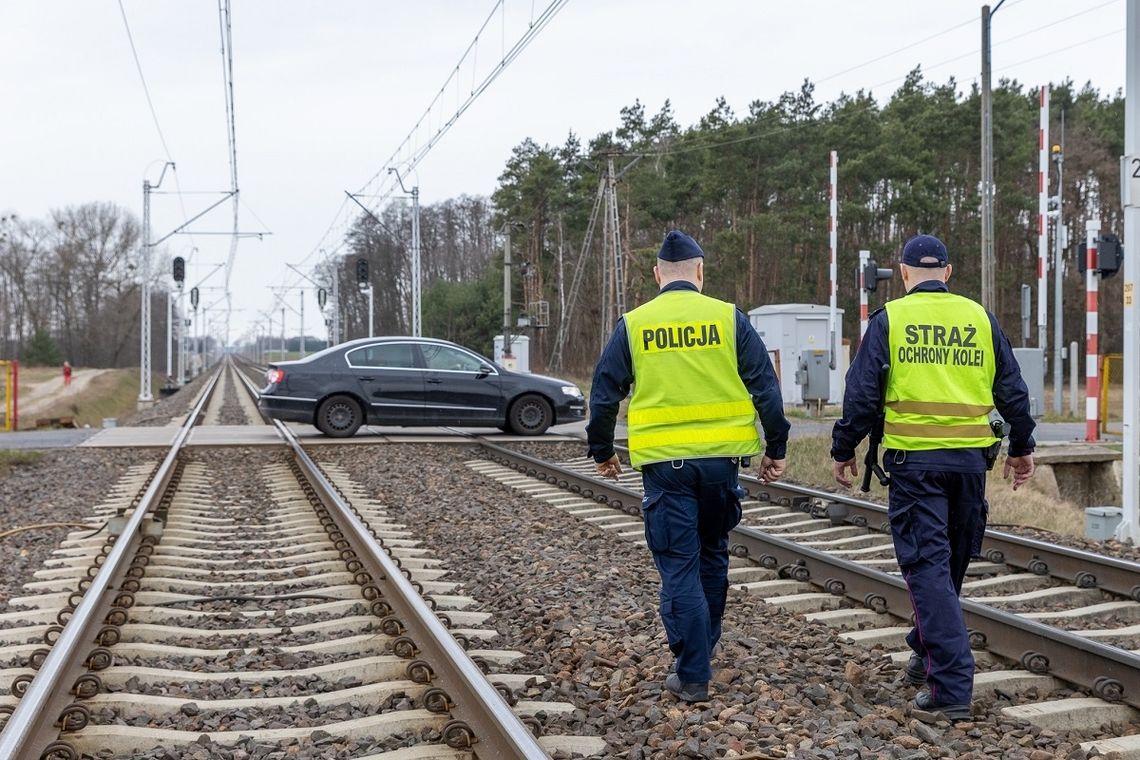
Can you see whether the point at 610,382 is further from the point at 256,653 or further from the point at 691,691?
the point at 256,653

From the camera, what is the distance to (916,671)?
4953 mm

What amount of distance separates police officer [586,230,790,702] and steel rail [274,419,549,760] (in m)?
0.80

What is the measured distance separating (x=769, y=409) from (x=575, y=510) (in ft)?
20.0

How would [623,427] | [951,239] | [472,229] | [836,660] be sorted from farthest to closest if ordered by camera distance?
[472,229] < [951,239] < [623,427] < [836,660]

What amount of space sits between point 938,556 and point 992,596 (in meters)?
2.74

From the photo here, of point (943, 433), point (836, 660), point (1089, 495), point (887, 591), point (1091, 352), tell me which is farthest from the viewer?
point (1089, 495)

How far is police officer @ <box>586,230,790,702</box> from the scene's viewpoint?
469 centimetres

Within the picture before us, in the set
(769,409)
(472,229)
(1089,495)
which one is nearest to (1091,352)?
(1089,495)

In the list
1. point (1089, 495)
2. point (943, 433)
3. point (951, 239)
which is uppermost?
point (951, 239)

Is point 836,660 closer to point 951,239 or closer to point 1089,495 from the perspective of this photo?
point 1089,495

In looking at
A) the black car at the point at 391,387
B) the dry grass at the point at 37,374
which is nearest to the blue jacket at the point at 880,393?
the black car at the point at 391,387

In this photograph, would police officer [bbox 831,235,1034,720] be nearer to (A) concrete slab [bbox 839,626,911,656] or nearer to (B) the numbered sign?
(A) concrete slab [bbox 839,626,911,656]

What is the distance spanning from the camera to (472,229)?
9844 cm

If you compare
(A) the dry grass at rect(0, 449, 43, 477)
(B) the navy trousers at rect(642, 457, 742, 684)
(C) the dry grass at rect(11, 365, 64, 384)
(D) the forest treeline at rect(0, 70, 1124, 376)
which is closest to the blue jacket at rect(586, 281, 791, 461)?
(B) the navy trousers at rect(642, 457, 742, 684)
